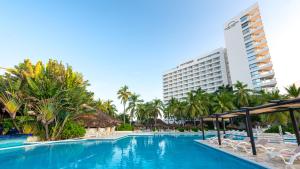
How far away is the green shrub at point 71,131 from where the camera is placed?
71.5 ft

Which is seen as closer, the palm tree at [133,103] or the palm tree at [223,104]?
the palm tree at [223,104]

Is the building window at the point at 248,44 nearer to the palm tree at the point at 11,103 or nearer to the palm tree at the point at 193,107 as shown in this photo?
the palm tree at the point at 193,107

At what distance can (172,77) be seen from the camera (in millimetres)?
95250

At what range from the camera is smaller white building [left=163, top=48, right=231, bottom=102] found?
71812 millimetres

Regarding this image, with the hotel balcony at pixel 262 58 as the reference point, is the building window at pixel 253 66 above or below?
below

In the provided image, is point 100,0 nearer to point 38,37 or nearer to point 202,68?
point 38,37

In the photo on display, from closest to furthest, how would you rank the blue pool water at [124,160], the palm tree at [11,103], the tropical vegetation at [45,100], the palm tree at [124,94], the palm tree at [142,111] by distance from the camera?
the blue pool water at [124,160]
the palm tree at [11,103]
the tropical vegetation at [45,100]
the palm tree at [124,94]
the palm tree at [142,111]

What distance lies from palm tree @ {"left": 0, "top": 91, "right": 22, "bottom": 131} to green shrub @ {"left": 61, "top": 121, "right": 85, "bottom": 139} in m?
5.78

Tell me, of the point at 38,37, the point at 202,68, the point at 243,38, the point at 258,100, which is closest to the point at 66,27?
the point at 38,37

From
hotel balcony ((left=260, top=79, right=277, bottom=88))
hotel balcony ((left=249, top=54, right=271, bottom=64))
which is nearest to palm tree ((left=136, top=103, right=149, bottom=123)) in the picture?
hotel balcony ((left=260, top=79, right=277, bottom=88))

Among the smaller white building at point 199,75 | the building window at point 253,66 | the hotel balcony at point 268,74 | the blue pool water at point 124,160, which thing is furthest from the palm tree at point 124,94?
the smaller white building at point 199,75

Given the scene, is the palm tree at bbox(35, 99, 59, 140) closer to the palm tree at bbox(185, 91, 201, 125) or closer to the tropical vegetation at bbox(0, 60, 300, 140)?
the tropical vegetation at bbox(0, 60, 300, 140)

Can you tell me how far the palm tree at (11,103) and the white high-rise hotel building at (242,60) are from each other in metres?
57.2

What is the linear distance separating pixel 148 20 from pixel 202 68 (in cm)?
5957
